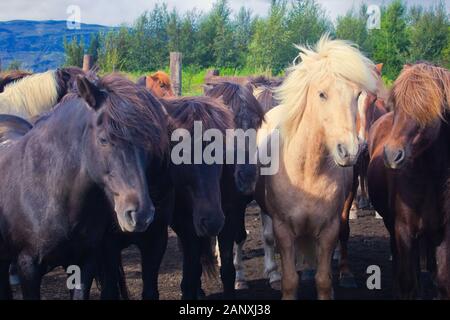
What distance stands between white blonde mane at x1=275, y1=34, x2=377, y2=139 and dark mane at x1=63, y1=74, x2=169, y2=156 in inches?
53.6

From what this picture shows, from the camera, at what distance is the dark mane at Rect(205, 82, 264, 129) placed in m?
5.24

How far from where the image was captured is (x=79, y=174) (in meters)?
3.83

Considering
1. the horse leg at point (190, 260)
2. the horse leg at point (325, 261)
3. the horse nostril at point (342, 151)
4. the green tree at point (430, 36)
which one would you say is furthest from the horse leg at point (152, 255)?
the green tree at point (430, 36)

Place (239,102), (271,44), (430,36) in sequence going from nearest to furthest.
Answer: (239,102)
(430,36)
(271,44)

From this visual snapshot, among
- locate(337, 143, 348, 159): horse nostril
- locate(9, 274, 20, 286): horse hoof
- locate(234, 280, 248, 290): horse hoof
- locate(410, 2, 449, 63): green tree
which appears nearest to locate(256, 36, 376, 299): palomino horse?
locate(337, 143, 348, 159): horse nostril

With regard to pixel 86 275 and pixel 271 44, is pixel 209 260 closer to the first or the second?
pixel 86 275

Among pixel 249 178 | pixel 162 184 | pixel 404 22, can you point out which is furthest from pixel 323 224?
pixel 404 22

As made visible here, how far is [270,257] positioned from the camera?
663 cm

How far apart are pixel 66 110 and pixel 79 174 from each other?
1.46 feet

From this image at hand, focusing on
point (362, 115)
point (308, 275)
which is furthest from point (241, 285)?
point (362, 115)

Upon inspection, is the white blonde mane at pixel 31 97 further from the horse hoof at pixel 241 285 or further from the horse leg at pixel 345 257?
the horse leg at pixel 345 257

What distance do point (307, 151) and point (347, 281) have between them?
2084 millimetres
